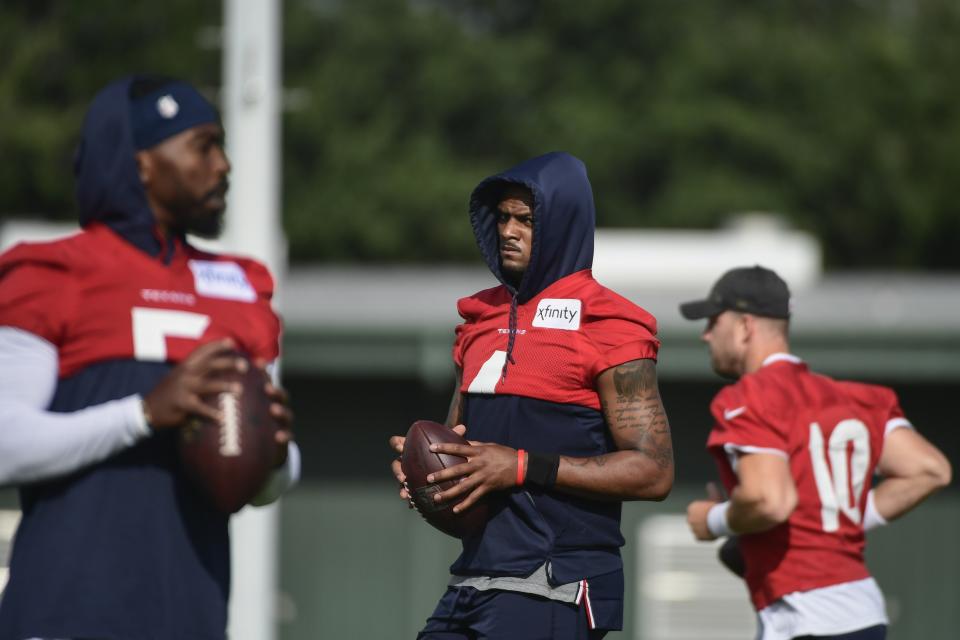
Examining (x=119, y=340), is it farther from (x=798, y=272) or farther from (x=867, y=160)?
(x=867, y=160)

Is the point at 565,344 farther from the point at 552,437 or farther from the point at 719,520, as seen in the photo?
the point at 719,520

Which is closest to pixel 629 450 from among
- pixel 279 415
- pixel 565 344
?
pixel 565 344

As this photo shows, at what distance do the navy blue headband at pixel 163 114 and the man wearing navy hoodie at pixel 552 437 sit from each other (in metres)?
1.07

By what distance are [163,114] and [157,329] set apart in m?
0.54

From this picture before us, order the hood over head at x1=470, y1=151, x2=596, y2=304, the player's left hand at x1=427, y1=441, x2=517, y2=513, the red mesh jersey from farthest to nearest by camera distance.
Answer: the hood over head at x1=470, y1=151, x2=596, y2=304 → the red mesh jersey → the player's left hand at x1=427, y1=441, x2=517, y2=513

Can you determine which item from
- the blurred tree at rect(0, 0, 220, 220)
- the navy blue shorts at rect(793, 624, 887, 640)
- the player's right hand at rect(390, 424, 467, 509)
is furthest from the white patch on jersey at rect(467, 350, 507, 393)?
the blurred tree at rect(0, 0, 220, 220)

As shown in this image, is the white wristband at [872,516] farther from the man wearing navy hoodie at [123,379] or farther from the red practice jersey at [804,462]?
the man wearing navy hoodie at [123,379]

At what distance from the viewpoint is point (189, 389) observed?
10.5 feet

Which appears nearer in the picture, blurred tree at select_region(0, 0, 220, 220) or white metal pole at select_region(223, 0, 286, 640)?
white metal pole at select_region(223, 0, 286, 640)

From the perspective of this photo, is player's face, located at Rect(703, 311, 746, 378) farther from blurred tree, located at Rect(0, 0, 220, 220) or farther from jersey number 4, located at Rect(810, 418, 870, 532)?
blurred tree, located at Rect(0, 0, 220, 220)

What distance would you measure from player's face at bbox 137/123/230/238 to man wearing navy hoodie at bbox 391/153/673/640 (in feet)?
Result: 3.16

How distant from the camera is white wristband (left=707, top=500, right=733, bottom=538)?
4875 mm

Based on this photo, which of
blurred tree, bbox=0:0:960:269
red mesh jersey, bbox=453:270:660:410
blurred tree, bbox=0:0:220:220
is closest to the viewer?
red mesh jersey, bbox=453:270:660:410

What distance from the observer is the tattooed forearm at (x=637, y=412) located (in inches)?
156
